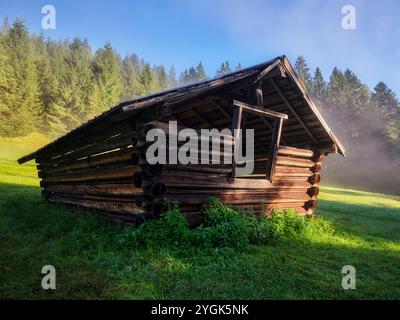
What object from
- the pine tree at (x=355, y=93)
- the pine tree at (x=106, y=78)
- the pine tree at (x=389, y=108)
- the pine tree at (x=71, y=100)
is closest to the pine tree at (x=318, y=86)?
the pine tree at (x=355, y=93)

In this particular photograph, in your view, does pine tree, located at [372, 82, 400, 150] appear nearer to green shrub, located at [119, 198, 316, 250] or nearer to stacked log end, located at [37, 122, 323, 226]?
stacked log end, located at [37, 122, 323, 226]

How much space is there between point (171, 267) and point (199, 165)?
134 inches

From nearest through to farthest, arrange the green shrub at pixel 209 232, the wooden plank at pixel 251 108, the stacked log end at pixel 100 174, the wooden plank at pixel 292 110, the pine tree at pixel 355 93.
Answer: the green shrub at pixel 209 232 → the stacked log end at pixel 100 174 → the wooden plank at pixel 251 108 → the wooden plank at pixel 292 110 → the pine tree at pixel 355 93

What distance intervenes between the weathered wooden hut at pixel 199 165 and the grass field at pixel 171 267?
52.3 inches

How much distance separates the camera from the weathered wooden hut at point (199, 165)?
811 cm

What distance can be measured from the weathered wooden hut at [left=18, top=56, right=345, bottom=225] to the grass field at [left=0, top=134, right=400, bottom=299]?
4.36 feet

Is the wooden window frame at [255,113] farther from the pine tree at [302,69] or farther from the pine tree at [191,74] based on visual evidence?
the pine tree at [191,74]

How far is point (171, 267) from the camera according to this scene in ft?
20.5

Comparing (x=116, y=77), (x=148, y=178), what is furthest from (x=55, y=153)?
(x=116, y=77)

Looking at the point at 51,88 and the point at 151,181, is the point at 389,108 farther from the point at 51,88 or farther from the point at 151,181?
the point at 151,181

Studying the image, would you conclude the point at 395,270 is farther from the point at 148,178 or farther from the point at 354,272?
the point at 148,178

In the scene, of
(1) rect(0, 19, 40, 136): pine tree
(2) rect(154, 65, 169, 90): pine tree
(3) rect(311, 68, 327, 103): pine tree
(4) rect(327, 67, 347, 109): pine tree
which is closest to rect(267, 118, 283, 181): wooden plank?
(1) rect(0, 19, 40, 136): pine tree

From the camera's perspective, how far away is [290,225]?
10.3 meters

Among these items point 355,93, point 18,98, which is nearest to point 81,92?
point 18,98
